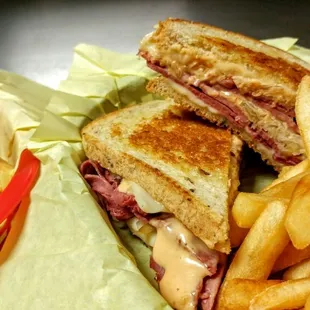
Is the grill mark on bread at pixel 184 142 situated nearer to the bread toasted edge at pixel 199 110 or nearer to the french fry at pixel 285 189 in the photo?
the bread toasted edge at pixel 199 110

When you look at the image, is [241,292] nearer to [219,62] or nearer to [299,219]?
[299,219]

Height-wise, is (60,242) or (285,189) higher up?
(285,189)

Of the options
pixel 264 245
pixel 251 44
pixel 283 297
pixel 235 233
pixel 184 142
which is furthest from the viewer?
pixel 251 44

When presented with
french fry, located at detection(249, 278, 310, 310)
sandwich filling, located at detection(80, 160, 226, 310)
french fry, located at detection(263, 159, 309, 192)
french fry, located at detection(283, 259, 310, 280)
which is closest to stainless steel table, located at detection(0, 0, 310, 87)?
sandwich filling, located at detection(80, 160, 226, 310)

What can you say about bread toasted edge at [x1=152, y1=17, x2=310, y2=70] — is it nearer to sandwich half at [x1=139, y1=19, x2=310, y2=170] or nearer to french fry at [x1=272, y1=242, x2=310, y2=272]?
sandwich half at [x1=139, y1=19, x2=310, y2=170]

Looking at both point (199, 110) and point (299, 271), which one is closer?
point (299, 271)

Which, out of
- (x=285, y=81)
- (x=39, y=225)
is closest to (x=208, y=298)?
(x=39, y=225)

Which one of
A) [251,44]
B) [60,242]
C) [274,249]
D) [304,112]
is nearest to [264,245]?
[274,249]
